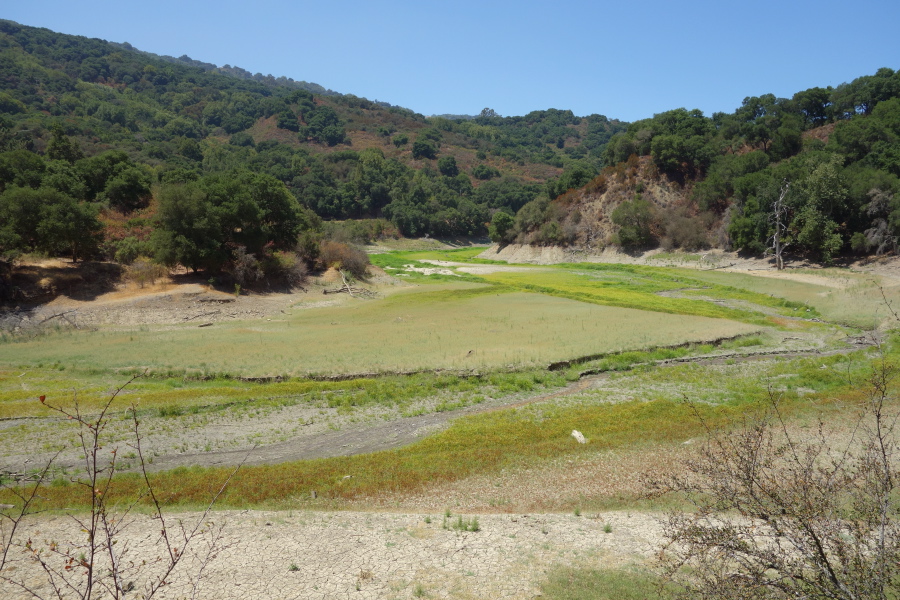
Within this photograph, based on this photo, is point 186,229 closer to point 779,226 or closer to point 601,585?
point 601,585

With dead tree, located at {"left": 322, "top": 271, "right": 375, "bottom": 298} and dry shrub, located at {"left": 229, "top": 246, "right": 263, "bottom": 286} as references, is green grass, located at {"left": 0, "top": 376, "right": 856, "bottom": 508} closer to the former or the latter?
dead tree, located at {"left": 322, "top": 271, "right": 375, "bottom": 298}

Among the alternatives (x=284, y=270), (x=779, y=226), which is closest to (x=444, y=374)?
(x=284, y=270)

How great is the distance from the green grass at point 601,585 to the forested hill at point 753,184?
66216 mm

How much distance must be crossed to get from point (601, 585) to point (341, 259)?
59039 millimetres

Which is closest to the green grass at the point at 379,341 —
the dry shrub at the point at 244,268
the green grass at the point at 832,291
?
the dry shrub at the point at 244,268

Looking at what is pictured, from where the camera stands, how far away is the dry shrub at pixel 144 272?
49.2 meters

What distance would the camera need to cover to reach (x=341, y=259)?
214 feet

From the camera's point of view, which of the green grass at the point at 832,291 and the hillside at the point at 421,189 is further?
the hillside at the point at 421,189

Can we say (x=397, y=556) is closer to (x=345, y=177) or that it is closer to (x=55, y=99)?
(x=345, y=177)

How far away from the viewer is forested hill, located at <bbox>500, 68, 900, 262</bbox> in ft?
208

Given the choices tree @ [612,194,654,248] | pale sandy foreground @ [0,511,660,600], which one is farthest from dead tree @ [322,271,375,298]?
tree @ [612,194,654,248]

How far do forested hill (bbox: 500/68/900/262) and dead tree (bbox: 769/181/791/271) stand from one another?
0.24 meters

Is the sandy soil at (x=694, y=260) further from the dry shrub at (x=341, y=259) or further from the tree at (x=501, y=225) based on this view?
the dry shrub at (x=341, y=259)

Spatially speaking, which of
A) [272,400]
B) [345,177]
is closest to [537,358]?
[272,400]
